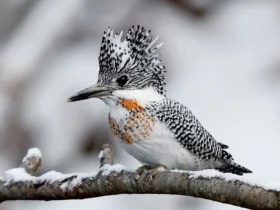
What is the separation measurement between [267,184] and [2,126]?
227cm

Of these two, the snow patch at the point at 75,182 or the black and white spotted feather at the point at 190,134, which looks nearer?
the snow patch at the point at 75,182

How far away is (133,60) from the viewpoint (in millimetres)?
3189

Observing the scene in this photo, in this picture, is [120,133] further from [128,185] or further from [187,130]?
[128,185]

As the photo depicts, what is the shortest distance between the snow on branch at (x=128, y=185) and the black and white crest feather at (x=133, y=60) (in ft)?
0.82

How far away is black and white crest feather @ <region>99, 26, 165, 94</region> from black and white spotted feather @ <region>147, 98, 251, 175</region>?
0.28 ft

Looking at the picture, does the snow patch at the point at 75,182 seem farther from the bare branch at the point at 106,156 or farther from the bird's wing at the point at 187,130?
the bird's wing at the point at 187,130

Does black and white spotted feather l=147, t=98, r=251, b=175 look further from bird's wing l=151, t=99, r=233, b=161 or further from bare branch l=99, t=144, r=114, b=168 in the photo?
bare branch l=99, t=144, r=114, b=168

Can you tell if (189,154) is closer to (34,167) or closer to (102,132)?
(34,167)

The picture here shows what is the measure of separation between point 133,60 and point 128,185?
535 mm

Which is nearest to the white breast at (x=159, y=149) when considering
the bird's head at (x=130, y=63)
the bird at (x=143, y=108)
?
the bird at (x=143, y=108)

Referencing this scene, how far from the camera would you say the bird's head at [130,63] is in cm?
315

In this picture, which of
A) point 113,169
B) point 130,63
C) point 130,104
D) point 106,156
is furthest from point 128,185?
point 130,63

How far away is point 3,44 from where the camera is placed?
4680 millimetres

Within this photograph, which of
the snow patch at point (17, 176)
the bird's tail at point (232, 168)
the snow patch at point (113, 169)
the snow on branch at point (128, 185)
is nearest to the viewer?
the snow on branch at point (128, 185)
